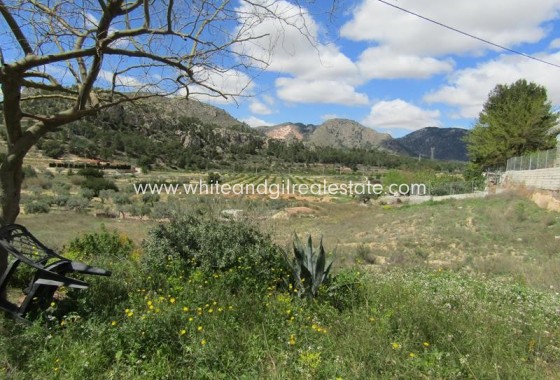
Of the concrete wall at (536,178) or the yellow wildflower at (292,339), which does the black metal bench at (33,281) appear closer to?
the yellow wildflower at (292,339)

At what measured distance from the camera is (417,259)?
1459 cm

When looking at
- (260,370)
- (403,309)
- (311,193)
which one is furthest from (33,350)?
(311,193)

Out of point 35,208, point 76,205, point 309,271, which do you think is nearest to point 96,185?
point 76,205

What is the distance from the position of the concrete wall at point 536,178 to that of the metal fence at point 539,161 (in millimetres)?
395

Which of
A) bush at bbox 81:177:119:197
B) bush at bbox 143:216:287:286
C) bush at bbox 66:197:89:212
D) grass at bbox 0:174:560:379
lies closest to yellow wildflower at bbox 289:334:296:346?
grass at bbox 0:174:560:379

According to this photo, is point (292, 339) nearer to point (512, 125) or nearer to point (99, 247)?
point (99, 247)

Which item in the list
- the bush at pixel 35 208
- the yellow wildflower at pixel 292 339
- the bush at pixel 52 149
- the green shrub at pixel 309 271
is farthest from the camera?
the bush at pixel 52 149

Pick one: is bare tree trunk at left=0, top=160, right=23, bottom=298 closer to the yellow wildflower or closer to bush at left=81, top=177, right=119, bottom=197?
the yellow wildflower

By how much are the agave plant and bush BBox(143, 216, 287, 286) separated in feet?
1.14

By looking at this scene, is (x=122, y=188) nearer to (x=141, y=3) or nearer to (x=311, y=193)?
(x=311, y=193)

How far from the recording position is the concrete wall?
73.3 ft

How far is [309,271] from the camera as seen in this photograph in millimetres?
5078

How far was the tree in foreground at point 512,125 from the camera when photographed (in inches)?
1531

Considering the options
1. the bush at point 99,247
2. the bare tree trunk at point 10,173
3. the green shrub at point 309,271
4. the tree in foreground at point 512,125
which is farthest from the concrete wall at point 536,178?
the bare tree trunk at point 10,173
